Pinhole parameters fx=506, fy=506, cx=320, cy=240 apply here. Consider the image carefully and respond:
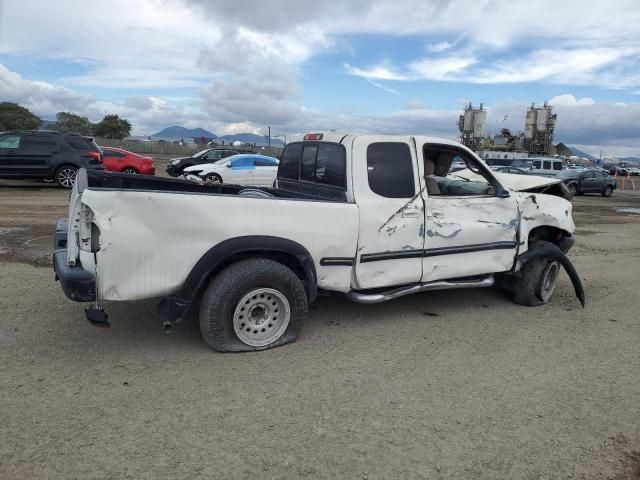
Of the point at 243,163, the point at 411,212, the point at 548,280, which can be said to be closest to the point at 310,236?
the point at 411,212

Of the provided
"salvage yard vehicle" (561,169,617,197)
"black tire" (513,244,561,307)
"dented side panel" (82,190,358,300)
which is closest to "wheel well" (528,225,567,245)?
"black tire" (513,244,561,307)

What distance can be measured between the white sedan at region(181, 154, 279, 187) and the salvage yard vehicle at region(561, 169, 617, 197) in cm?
1557

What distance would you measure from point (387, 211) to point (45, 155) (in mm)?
13547

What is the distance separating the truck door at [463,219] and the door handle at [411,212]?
115 mm

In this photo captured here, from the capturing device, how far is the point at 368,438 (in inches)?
119

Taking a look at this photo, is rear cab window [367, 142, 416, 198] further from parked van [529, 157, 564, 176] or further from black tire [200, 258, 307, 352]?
parked van [529, 157, 564, 176]

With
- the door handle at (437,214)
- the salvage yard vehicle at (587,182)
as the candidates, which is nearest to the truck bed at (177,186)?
the door handle at (437,214)

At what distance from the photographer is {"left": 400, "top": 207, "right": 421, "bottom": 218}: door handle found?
4647 millimetres

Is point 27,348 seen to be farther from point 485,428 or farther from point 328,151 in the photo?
point 485,428

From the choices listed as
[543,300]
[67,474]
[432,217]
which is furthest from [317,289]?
[543,300]

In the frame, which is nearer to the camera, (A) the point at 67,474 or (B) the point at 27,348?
(A) the point at 67,474

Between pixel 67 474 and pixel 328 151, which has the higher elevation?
pixel 328 151

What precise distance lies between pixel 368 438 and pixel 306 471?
1.59 feet

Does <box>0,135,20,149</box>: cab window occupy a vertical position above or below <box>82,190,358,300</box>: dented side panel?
above
